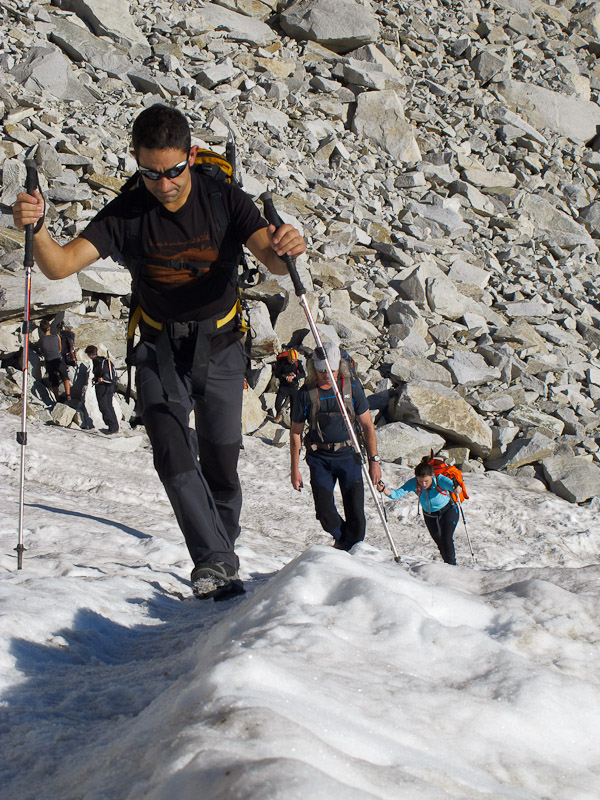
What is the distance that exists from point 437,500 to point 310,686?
6808 millimetres

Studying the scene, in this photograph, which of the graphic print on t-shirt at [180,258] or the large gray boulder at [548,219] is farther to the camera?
the large gray boulder at [548,219]

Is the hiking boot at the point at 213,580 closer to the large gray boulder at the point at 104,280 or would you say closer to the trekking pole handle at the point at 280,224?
the trekking pole handle at the point at 280,224

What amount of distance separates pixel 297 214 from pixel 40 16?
Answer: 1475 cm

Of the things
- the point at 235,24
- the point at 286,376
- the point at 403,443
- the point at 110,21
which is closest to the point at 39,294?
the point at 286,376

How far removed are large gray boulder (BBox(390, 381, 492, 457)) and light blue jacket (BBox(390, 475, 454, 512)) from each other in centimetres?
714

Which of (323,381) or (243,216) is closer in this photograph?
(243,216)

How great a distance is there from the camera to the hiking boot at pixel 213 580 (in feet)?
13.5

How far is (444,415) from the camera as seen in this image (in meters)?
15.9

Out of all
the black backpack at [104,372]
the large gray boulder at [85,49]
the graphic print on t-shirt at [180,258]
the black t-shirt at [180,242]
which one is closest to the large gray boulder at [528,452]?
the black backpack at [104,372]

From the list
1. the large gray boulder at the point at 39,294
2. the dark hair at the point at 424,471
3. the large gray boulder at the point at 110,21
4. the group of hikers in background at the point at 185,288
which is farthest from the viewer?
the large gray boulder at the point at 110,21

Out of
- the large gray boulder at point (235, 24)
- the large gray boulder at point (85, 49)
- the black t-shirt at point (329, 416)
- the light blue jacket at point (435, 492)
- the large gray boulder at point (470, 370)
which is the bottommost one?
the light blue jacket at point (435, 492)

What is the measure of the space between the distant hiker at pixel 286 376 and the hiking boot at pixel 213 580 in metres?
11.7

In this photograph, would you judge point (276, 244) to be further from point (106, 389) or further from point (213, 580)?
point (106, 389)

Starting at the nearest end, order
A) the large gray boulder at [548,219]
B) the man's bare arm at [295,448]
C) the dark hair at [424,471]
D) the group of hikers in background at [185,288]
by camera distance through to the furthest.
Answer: the group of hikers in background at [185,288] → the man's bare arm at [295,448] → the dark hair at [424,471] → the large gray boulder at [548,219]
